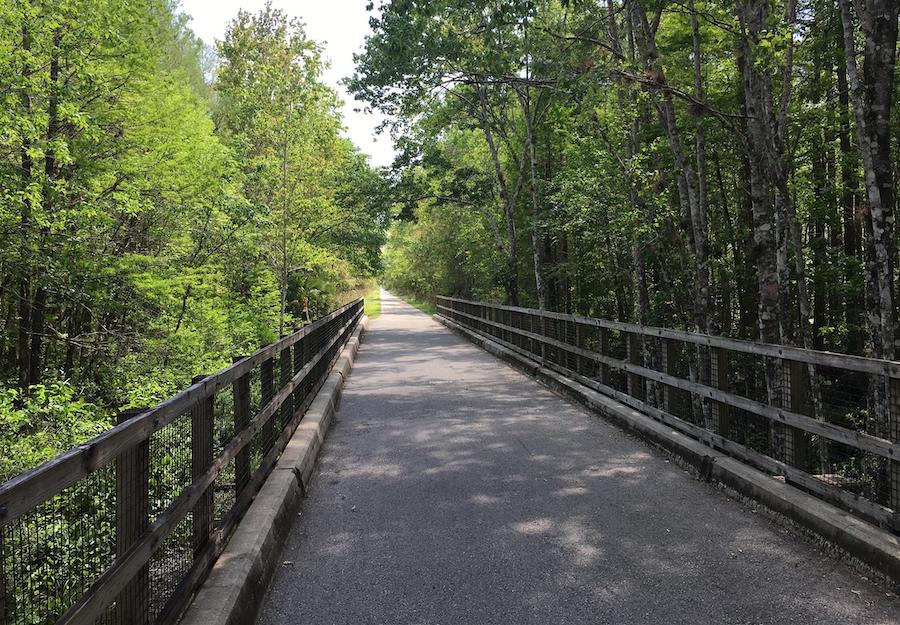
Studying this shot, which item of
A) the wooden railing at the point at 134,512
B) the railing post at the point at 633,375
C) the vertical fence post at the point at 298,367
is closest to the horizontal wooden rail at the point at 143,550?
the wooden railing at the point at 134,512

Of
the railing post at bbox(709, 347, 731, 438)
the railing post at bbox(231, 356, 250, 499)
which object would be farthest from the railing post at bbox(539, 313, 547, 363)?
the railing post at bbox(231, 356, 250, 499)

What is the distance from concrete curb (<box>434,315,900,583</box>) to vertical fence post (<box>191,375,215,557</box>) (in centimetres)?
349

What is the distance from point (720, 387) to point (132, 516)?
180 inches

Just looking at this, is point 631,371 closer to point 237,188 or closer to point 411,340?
point 237,188

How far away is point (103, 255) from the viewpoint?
11219 millimetres

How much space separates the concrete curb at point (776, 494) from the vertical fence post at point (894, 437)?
0.16 m

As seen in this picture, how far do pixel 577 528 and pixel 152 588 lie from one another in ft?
8.37

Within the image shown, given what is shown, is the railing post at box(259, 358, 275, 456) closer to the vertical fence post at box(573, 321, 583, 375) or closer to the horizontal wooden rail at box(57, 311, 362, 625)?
the horizontal wooden rail at box(57, 311, 362, 625)

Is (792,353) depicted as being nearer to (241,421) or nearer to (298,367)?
(241,421)

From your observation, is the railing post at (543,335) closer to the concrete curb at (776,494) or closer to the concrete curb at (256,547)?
the concrete curb at (776,494)

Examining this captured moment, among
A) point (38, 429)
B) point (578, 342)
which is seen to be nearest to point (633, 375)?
point (578, 342)

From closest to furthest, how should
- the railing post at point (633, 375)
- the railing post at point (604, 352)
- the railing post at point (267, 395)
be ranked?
the railing post at point (267, 395) → the railing post at point (633, 375) → the railing post at point (604, 352)

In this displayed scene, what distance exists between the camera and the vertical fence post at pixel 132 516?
2164 mm

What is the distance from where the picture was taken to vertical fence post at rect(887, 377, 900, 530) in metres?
3.28
